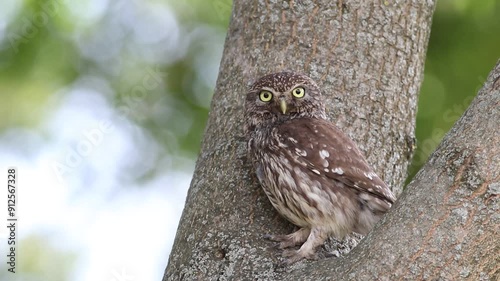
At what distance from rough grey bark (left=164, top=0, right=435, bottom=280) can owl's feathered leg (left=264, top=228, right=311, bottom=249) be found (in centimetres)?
9

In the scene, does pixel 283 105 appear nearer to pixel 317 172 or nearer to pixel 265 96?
pixel 265 96

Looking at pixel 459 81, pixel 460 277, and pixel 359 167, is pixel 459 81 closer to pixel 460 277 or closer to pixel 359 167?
pixel 359 167

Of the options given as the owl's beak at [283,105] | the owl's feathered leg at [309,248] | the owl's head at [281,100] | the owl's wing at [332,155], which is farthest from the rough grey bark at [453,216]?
the owl's beak at [283,105]

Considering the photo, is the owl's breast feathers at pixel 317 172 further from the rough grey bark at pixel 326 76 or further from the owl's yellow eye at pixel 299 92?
the owl's yellow eye at pixel 299 92

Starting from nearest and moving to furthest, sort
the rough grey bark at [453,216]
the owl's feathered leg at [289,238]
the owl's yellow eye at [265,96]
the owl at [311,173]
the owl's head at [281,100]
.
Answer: the rough grey bark at [453,216]
the owl's feathered leg at [289,238]
the owl at [311,173]
the owl's head at [281,100]
the owl's yellow eye at [265,96]

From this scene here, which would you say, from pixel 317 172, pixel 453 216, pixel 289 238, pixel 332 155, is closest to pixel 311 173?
pixel 317 172

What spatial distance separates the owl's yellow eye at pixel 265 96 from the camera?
439 centimetres

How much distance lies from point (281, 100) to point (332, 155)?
68cm

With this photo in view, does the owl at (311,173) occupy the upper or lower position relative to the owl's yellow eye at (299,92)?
lower

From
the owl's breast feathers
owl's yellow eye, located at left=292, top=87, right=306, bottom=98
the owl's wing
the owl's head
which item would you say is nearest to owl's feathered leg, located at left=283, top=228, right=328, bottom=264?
the owl's breast feathers

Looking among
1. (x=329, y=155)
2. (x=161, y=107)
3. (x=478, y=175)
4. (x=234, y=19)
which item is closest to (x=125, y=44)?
(x=161, y=107)

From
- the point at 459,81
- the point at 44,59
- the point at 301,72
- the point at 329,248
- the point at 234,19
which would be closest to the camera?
the point at 329,248

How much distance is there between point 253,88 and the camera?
14.2 feet

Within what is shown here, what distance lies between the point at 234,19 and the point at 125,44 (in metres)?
2.46
